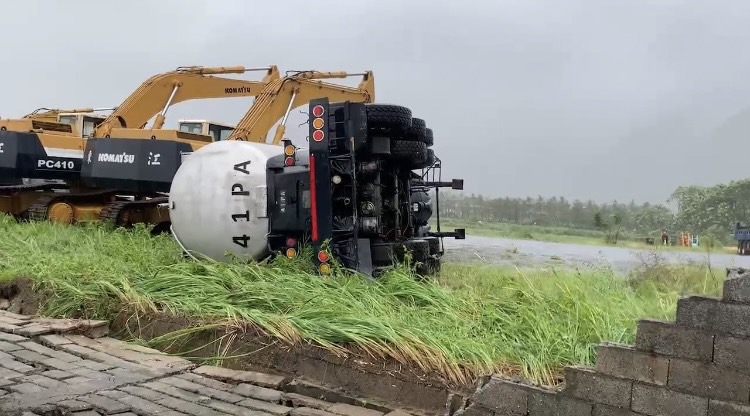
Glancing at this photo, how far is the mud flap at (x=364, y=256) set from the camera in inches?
258

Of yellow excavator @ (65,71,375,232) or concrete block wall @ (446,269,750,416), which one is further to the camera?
yellow excavator @ (65,71,375,232)

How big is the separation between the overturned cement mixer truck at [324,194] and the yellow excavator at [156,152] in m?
4.80

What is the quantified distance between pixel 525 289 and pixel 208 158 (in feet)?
14.3

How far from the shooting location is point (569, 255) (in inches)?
439

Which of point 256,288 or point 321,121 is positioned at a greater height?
point 321,121

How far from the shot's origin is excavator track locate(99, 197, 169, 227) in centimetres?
1283

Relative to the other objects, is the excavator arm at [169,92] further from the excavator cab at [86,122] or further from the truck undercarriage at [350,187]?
the truck undercarriage at [350,187]

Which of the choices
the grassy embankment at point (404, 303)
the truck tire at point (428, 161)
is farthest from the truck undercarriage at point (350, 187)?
the grassy embankment at point (404, 303)

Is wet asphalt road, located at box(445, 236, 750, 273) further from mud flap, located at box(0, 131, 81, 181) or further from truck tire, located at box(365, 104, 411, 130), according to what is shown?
mud flap, located at box(0, 131, 81, 181)

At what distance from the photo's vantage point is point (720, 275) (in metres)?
5.67

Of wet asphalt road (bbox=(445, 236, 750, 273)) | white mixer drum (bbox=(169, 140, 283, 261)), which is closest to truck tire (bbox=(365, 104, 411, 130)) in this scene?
white mixer drum (bbox=(169, 140, 283, 261))

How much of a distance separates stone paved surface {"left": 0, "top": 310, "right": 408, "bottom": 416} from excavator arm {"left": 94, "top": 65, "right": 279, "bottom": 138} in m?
9.26

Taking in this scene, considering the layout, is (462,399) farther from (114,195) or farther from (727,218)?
(114,195)

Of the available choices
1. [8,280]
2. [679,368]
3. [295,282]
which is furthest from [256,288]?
[679,368]
